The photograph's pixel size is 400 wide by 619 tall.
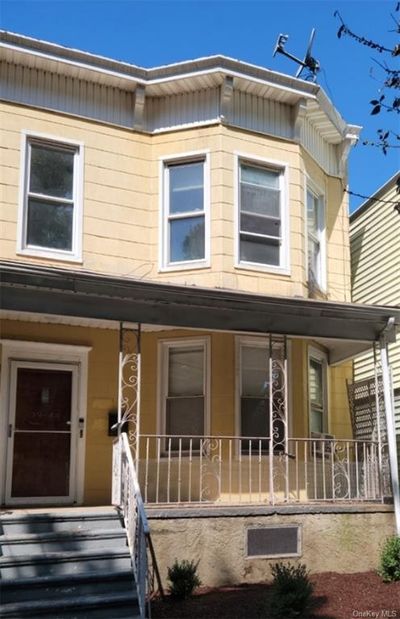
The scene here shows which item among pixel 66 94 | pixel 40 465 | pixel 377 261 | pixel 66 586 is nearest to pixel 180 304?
pixel 40 465

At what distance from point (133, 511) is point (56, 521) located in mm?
Answer: 943

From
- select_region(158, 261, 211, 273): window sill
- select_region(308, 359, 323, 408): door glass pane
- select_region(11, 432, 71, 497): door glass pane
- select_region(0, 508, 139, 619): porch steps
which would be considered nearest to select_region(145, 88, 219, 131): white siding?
select_region(158, 261, 211, 273): window sill

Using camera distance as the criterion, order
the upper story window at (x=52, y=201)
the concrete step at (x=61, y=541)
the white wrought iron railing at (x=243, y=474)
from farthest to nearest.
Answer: the upper story window at (x=52, y=201), the white wrought iron railing at (x=243, y=474), the concrete step at (x=61, y=541)

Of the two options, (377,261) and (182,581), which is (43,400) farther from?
(377,261)

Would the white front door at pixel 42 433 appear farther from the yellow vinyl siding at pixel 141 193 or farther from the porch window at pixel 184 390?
the yellow vinyl siding at pixel 141 193

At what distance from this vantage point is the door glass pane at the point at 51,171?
10062 millimetres

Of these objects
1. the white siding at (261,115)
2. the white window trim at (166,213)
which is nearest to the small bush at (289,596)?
the white window trim at (166,213)

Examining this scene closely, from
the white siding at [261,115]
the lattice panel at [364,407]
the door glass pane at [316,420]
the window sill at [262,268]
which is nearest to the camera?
the window sill at [262,268]

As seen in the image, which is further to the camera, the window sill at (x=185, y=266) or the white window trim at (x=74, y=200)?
the window sill at (x=185, y=266)

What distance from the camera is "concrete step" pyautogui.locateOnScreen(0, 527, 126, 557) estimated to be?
23.6 ft

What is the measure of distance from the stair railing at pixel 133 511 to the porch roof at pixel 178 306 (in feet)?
5.03

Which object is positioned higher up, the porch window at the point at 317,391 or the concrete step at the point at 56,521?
the porch window at the point at 317,391

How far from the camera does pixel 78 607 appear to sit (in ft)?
21.3

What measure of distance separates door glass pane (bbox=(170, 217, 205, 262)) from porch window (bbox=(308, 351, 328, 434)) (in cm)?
245
